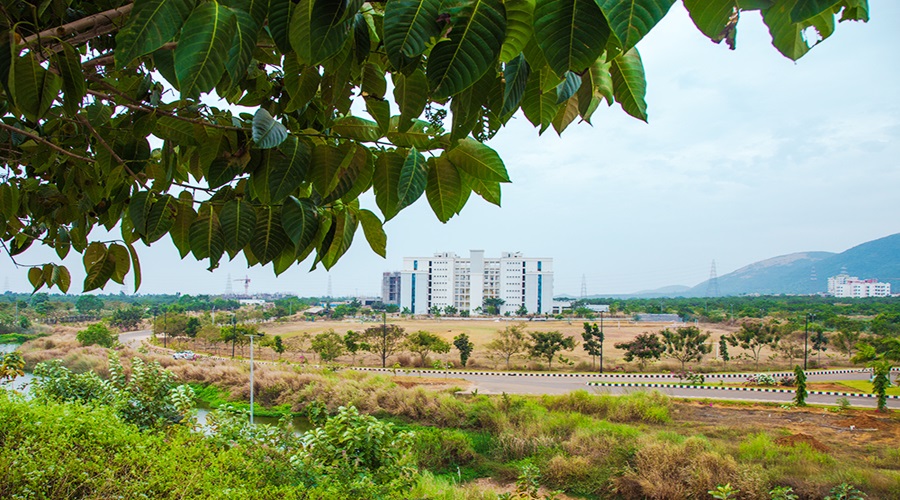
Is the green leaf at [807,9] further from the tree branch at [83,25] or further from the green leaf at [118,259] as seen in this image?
the green leaf at [118,259]

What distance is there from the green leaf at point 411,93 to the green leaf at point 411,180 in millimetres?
31

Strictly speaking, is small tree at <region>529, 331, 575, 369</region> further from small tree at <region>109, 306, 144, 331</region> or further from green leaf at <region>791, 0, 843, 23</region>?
small tree at <region>109, 306, 144, 331</region>

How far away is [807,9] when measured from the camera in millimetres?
231

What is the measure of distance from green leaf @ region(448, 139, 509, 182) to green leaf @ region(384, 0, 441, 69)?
167mm

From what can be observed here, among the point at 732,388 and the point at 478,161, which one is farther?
the point at 732,388

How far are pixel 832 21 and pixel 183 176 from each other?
92 cm

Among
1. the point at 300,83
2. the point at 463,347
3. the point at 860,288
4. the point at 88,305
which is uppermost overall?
the point at 300,83

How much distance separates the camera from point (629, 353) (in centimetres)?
1756

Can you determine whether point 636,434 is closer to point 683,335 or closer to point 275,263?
point 275,263

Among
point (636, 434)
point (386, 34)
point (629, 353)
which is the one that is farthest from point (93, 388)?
point (629, 353)

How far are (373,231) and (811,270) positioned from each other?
96559mm

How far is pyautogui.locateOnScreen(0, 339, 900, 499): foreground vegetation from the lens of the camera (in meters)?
2.21

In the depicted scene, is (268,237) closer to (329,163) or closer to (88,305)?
(329,163)

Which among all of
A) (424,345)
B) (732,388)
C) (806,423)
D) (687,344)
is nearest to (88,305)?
(424,345)
